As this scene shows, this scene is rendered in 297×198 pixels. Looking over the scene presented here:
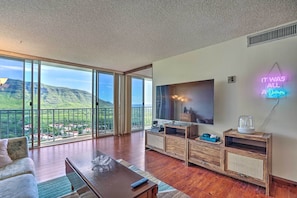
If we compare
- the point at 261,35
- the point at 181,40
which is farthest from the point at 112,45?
the point at 261,35

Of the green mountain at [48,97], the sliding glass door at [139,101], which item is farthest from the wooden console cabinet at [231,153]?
the green mountain at [48,97]

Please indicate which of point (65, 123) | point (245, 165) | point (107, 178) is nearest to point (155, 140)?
point (245, 165)

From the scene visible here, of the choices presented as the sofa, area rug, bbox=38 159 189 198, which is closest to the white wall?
area rug, bbox=38 159 189 198

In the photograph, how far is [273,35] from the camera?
230 centimetres

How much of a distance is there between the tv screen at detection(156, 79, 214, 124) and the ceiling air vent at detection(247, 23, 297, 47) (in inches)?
34.5

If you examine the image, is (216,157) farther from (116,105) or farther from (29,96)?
(29,96)

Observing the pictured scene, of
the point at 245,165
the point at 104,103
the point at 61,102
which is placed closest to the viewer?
the point at 245,165

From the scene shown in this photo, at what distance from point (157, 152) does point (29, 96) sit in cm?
334

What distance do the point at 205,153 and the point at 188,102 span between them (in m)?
0.98

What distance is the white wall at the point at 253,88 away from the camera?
217 cm

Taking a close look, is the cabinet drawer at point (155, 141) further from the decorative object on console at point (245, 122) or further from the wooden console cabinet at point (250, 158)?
the decorative object on console at point (245, 122)

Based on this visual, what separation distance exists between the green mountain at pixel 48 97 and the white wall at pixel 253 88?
3.44 meters

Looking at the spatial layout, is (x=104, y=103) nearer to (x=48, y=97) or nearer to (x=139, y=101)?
(x=139, y=101)

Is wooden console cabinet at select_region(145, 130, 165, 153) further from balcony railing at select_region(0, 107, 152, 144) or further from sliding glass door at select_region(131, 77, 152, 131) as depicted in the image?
sliding glass door at select_region(131, 77, 152, 131)
